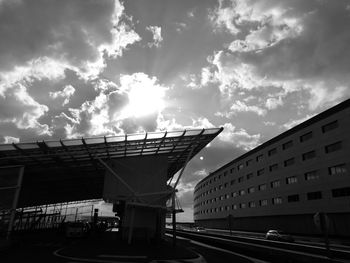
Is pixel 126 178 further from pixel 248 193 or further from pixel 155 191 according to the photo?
pixel 248 193

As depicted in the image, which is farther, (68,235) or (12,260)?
(68,235)

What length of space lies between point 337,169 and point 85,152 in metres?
36.0

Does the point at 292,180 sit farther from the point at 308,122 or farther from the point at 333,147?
the point at 333,147

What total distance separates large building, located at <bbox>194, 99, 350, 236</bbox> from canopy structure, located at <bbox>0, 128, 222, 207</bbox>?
13.8 m

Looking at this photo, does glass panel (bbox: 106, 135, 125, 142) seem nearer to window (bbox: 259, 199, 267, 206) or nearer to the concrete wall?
the concrete wall

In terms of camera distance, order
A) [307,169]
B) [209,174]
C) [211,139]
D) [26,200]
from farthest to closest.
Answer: [209,174], [307,169], [26,200], [211,139]

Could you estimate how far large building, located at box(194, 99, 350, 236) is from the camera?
42188 millimetres

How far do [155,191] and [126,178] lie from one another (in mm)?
3287

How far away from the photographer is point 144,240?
29344 mm

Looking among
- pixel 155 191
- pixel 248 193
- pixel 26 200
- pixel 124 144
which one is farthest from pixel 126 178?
pixel 248 193

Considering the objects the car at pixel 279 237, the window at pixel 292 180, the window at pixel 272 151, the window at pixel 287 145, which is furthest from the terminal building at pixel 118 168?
the window at pixel 272 151

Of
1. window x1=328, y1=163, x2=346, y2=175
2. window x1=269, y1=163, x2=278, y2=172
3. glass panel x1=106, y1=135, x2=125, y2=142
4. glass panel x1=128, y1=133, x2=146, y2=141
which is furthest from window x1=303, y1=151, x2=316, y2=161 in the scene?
glass panel x1=106, y1=135, x2=125, y2=142

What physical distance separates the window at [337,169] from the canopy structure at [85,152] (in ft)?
76.6

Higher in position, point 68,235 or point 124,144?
point 124,144
